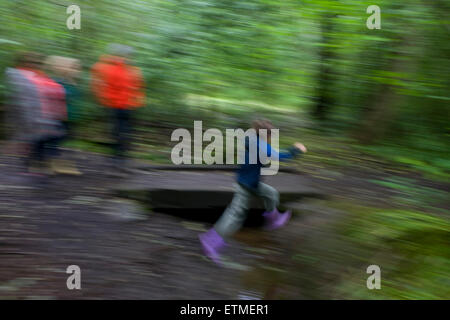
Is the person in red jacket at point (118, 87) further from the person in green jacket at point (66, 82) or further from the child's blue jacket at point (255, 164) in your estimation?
the child's blue jacket at point (255, 164)

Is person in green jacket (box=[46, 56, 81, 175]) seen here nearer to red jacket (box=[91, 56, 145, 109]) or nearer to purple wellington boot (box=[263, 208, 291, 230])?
red jacket (box=[91, 56, 145, 109])

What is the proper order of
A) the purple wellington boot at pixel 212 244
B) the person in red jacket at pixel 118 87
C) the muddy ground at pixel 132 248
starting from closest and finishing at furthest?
1. the muddy ground at pixel 132 248
2. the purple wellington boot at pixel 212 244
3. the person in red jacket at pixel 118 87

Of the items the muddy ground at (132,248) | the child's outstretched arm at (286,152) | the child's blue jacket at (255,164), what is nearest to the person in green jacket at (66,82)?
the muddy ground at (132,248)

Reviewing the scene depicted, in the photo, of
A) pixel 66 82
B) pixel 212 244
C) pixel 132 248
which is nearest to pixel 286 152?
pixel 212 244

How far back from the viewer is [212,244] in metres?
5.74

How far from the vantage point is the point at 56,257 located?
4891 mm

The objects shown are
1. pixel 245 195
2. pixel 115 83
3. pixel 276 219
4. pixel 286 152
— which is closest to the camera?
pixel 286 152

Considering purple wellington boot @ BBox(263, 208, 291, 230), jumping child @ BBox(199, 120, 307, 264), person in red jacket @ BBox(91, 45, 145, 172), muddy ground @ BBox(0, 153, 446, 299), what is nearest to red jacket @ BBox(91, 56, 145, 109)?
person in red jacket @ BBox(91, 45, 145, 172)

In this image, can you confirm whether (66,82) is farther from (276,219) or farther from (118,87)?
(276,219)

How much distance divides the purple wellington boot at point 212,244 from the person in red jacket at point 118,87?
8.35 ft

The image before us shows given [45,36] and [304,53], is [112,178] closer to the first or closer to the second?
[45,36]

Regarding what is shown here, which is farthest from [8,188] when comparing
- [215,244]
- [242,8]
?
[242,8]

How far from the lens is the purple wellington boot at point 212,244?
18.5 ft

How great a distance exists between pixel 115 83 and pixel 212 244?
3.09 meters
